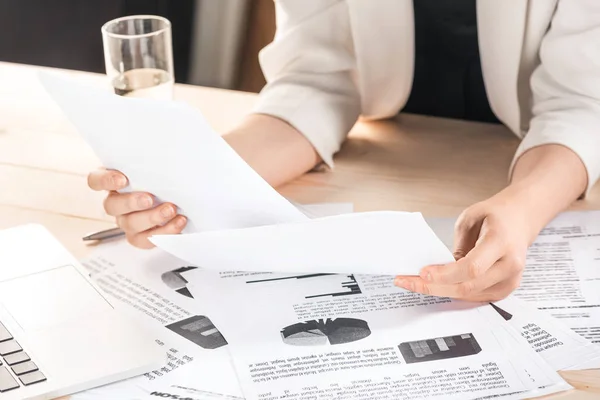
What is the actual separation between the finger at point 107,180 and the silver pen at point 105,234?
69 millimetres

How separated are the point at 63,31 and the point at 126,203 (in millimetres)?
1274

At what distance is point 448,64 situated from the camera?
1.34 metres

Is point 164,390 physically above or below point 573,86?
below

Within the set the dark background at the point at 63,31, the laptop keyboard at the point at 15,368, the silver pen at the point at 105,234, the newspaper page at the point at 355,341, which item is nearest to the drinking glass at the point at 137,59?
the silver pen at the point at 105,234

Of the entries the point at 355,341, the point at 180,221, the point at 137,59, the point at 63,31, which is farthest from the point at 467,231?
the point at 63,31

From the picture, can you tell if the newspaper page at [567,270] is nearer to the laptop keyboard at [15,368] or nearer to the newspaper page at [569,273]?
the newspaper page at [569,273]

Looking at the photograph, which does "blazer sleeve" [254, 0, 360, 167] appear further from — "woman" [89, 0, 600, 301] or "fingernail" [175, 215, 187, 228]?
"fingernail" [175, 215, 187, 228]

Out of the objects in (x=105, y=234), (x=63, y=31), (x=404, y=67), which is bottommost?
(x=63, y=31)

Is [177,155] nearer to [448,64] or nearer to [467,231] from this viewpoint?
[467,231]

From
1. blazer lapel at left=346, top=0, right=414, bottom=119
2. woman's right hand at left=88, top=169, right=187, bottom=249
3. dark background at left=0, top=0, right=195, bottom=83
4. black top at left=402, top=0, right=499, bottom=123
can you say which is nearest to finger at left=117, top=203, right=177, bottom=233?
woman's right hand at left=88, top=169, right=187, bottom=249

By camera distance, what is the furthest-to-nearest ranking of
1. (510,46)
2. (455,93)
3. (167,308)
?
(455,93)
(510,46)
(167,308)

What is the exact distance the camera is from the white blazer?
1.08m

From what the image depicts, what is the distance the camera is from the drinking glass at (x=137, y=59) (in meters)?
1.16

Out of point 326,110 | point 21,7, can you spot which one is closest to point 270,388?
point 326,110
